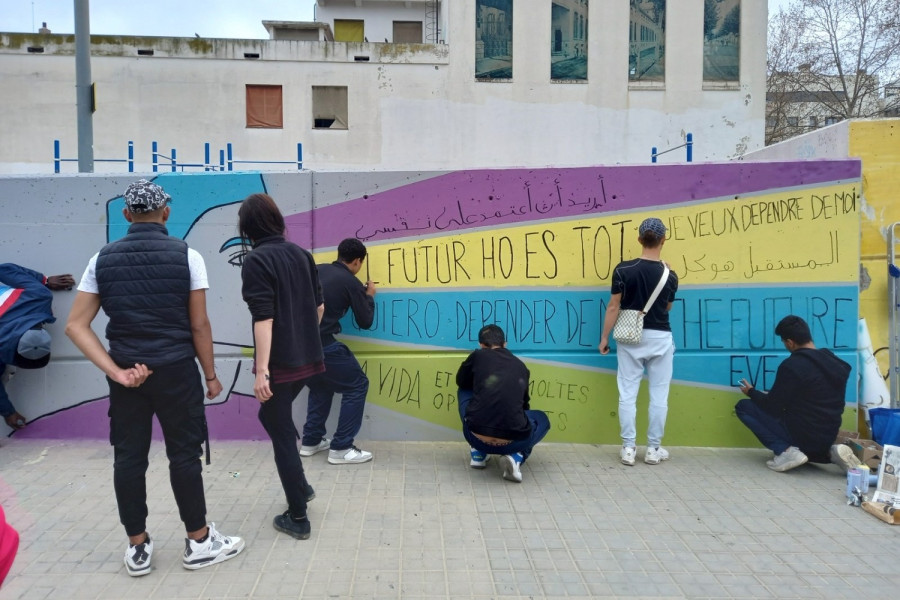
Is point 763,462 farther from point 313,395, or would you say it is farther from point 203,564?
point 203,564

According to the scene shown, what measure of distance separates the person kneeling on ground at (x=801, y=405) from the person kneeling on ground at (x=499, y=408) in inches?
67.3

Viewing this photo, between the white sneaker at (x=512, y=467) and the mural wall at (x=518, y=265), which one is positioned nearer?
the white sneaker at (x=512, y=467)

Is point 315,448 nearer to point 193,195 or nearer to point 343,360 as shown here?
point 343,360

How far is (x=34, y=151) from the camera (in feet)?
90.7

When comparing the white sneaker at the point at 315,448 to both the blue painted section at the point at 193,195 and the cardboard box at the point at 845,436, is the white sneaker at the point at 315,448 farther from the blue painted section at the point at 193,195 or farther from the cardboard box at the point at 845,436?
the cardboard box at the point at 845,436

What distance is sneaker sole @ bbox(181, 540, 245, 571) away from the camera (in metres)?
3.49

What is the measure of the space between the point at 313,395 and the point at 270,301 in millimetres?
1779

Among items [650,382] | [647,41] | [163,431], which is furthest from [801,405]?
[647,41]

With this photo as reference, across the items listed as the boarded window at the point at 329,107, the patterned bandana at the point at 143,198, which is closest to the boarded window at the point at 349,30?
the boarded window at the point at 329,107

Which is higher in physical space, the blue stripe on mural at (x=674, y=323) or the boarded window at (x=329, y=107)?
the boarded window at (x=329, y=107)

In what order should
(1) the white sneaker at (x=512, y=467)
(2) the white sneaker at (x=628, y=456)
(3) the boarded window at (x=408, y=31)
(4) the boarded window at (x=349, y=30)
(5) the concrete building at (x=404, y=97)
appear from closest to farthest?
(1) the white sneaker at (x=512, y=467), (2) the white sneaker at (x=628, y=456), (5) the concrete building at (x=404, y=97), (3) the boarded window at (x=408, y=31), (4) the boarded window at (x=349, y=30)

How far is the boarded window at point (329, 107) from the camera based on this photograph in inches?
1118

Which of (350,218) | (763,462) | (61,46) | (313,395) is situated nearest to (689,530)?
(763,462)

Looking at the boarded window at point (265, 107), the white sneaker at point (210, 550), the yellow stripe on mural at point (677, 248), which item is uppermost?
the boarded window at point (265, 107)
